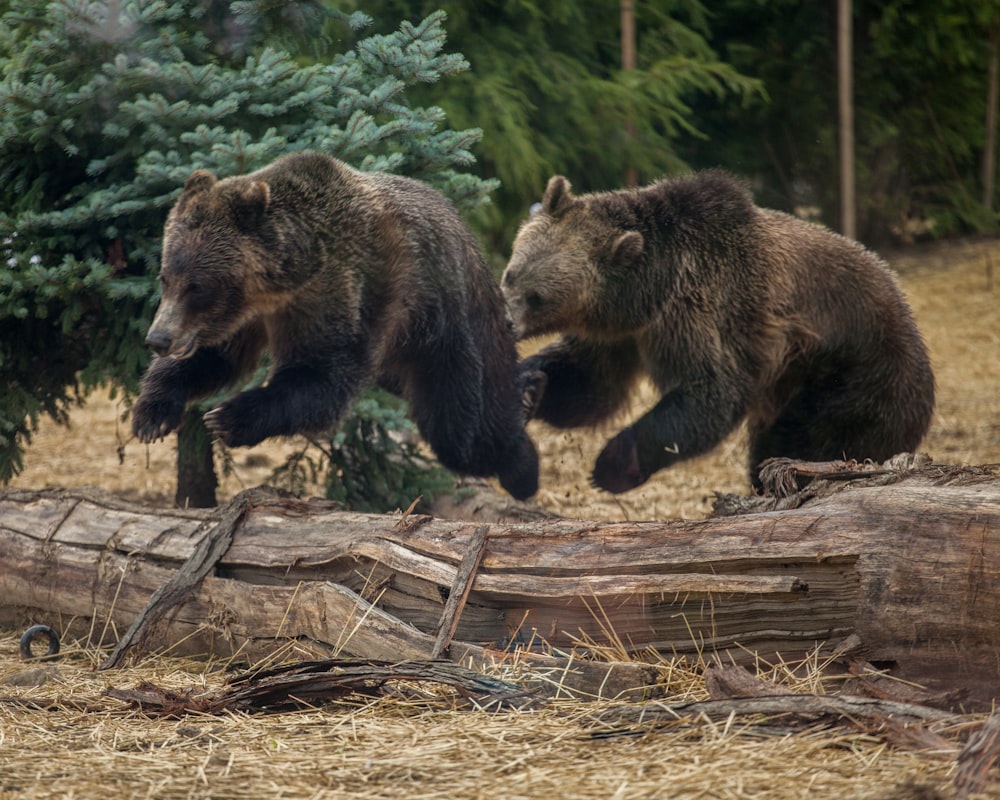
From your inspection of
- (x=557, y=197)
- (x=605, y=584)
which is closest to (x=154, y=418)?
(x=605, y=584)

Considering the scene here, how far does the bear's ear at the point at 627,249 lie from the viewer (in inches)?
202

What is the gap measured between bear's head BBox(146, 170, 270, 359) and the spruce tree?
0.36 m

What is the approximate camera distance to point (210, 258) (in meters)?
4.07

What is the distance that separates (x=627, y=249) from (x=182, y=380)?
2.04m

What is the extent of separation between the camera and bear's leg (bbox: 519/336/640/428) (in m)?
5.61

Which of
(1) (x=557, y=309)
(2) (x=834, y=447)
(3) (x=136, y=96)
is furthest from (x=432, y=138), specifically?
(2) (x=834, y=447)

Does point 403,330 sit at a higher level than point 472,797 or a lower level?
higher

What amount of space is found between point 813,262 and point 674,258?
71cm

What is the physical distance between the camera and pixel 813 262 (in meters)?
5.36

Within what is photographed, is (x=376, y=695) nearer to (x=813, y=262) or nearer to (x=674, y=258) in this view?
(x=674, y=258)

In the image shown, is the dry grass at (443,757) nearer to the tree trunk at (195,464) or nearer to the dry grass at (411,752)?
the dry grass at (411,752)

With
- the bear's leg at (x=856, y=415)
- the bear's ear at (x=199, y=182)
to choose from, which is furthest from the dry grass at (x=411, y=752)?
the bear's leg at (x=856, y=415)

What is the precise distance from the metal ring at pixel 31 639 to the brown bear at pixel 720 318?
2.30 metres

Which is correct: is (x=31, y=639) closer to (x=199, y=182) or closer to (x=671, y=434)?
(x=199, y=182)
